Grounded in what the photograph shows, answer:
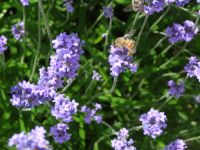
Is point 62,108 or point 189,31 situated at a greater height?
point 189,31

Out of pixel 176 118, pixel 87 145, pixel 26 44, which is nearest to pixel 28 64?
pixel 26 44

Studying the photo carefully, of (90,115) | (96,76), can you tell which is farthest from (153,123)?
(96,76)

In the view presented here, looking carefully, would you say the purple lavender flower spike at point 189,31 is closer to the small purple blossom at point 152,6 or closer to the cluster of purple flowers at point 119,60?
the small purple blossom at point 152,6

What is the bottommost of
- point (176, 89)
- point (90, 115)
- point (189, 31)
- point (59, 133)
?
point (59, 133)

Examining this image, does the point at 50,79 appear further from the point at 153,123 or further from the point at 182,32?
the point at 182,32

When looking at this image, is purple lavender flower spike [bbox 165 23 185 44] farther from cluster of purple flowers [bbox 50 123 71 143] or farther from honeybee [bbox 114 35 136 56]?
cluster of purple flowers [bbox 50 123 71 143]

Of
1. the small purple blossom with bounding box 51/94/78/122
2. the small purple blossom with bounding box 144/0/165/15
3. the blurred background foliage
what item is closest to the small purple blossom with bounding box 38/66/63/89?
the small purple blossom with bounding box 51/94/78/122
